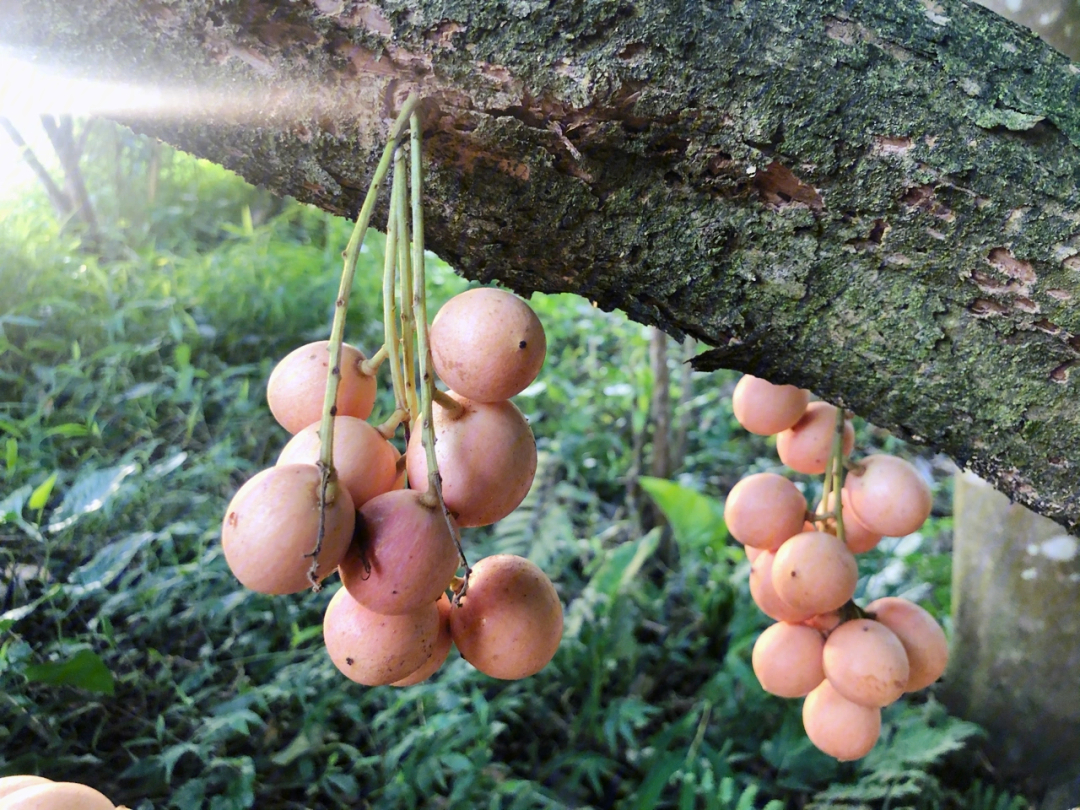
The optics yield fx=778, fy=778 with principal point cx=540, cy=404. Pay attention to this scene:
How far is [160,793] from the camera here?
5.24 ft

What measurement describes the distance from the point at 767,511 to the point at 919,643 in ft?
0.86

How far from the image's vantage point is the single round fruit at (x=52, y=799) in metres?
0.64

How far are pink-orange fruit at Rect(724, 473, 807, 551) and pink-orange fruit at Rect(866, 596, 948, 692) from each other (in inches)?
7.0

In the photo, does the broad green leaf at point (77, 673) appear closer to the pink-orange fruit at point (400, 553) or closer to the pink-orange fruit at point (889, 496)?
the pink-orange fruit at point (400, 553)

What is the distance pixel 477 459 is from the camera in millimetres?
625

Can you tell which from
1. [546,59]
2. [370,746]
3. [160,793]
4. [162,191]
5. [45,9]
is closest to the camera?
[546,59]

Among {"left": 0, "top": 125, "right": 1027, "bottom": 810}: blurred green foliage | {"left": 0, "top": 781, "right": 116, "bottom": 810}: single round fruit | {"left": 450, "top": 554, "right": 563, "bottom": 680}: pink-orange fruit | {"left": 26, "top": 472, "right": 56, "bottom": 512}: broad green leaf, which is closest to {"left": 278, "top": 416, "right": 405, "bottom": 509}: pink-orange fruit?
{"left": 450, "top": 554, "right": 563, "bottom": 680}: pink-orange fruit

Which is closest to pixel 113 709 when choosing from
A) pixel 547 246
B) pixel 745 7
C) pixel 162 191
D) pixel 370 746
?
pixel 370 746

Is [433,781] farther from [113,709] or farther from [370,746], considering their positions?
[113,709]

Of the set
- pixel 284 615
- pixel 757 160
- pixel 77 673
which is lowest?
pixel 284 615

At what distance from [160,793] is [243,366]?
1509 millimetres

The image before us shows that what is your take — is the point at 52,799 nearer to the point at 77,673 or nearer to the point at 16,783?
the point at 16,783

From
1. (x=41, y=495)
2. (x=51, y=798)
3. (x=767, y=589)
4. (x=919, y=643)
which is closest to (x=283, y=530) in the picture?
(x=51, y=798)

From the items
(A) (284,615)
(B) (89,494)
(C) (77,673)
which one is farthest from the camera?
(A) (284,615)
